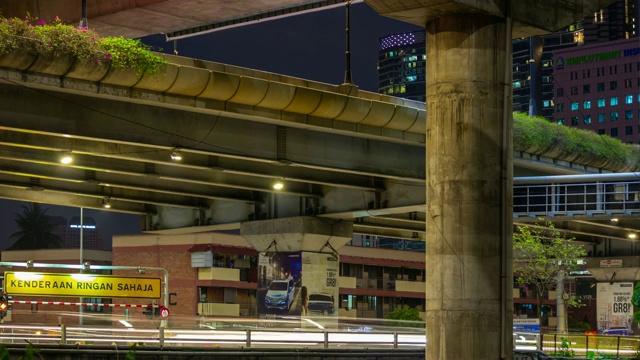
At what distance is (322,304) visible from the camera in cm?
4916

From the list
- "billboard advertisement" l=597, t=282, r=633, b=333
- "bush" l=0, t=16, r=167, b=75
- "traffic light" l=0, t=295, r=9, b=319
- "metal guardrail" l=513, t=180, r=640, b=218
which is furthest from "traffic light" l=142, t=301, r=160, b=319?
"billboard advertisement" l=597, t=282, r=633, b=333

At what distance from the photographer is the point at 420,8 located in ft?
66.3

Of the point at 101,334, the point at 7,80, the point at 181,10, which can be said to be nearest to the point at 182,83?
the point at 181,10

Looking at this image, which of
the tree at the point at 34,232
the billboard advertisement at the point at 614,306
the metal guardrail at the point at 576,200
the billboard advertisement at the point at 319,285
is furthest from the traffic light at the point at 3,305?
the tree at the point at 34,232

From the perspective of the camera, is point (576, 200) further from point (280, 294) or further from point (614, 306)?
point (614, 306)

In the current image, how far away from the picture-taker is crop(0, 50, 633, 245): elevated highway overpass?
31.8 m

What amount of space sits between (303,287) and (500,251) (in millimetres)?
29535

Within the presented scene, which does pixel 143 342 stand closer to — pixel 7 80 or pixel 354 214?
Answer: pixel 7 80

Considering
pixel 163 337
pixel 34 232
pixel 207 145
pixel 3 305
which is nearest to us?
pixel 163 337

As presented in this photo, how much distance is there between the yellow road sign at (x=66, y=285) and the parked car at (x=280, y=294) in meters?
15.6

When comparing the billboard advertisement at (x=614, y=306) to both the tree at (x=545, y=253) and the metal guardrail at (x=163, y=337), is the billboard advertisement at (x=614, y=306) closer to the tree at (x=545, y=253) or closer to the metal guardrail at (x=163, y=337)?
the tree at (x=545, y=253)

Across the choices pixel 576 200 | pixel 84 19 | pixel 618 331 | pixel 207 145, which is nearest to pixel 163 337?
pixel 207 145

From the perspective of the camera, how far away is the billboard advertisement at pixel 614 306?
78688mm

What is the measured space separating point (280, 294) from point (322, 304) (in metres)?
1.89
